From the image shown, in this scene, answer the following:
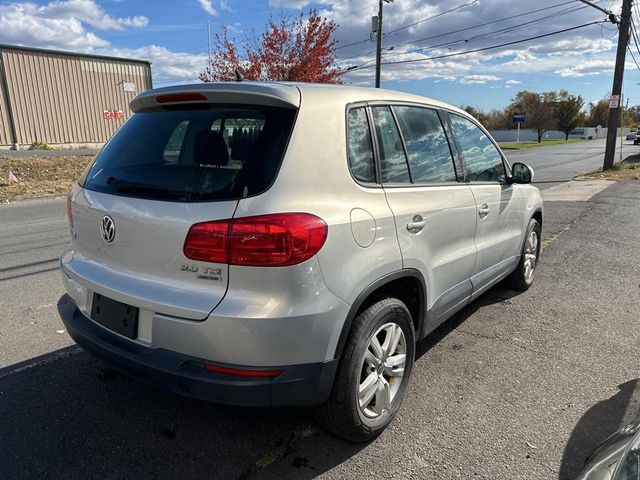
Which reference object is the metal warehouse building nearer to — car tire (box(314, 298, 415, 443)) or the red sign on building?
the red sign on building

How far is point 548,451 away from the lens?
2576 millimetres

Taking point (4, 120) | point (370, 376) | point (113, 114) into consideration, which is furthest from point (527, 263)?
point (113, 114)

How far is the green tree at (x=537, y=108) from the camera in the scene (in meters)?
78.3

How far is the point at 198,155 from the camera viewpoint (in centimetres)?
237

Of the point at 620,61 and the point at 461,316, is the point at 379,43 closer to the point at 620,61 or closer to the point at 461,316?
the point at 620,61

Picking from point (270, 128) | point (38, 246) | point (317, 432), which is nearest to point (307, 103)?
point (270, 128)

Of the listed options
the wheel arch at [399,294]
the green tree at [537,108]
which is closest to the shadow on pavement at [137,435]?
the wheel arch at [399,294]

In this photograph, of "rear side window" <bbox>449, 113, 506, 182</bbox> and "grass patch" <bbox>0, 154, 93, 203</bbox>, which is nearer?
"rear side window" <bbox>449, 113, 506, 182</bbox>

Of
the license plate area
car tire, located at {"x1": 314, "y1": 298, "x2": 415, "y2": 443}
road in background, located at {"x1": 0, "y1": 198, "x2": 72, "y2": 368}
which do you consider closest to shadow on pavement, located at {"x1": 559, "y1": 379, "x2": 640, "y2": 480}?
car tire, located at {"x1": 314, "y1": 298, "x2": 415, "y2": 443}

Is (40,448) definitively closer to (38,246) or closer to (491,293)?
(491,293)

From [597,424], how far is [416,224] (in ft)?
5.05

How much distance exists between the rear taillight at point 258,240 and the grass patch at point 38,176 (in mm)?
11799

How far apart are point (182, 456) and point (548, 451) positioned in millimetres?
1897

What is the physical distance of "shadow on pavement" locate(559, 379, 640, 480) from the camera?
249cm
